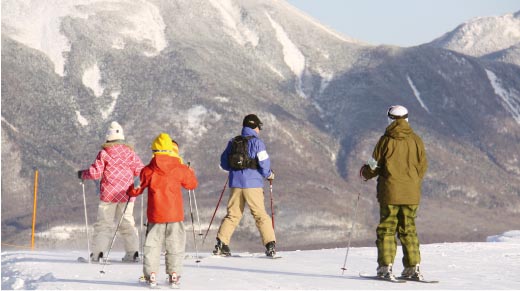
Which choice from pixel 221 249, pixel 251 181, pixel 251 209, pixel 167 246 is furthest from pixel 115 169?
pixel 167 246

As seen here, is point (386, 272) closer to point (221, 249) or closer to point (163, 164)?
point (163, 164)

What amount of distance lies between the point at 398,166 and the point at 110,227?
5.67m

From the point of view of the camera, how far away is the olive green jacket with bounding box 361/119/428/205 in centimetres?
1545

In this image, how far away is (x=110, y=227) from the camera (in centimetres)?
1848

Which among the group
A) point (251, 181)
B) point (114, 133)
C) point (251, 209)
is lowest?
point (251, 209)

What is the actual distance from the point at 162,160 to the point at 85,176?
3.37 meters

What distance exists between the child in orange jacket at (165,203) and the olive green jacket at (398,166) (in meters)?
2.87

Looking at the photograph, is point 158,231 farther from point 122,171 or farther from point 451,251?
point 451,251

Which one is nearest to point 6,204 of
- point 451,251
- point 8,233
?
point 8,233

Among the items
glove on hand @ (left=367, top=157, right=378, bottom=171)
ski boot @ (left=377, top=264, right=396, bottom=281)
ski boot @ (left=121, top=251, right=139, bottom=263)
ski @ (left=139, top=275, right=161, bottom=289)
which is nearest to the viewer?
ski @ (left=139, top=275, right=161, bottom=289)

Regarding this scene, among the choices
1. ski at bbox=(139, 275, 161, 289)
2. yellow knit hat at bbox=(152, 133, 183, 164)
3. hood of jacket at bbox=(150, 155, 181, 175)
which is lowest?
ski at bbox=(139, 275, 161, 289)

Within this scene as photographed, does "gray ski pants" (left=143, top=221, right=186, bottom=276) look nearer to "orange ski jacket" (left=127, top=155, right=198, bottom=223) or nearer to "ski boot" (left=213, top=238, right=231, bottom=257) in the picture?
"orange ski jacket" (left=127, top=155, right=198, bottom=223)

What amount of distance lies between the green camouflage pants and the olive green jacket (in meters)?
0.15

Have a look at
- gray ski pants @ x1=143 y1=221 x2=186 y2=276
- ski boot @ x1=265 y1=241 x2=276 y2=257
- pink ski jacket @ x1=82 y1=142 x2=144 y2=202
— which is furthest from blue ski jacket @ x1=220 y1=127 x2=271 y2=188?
gray ski pants @ x1=143 y1=221 x2=186 y2=276
